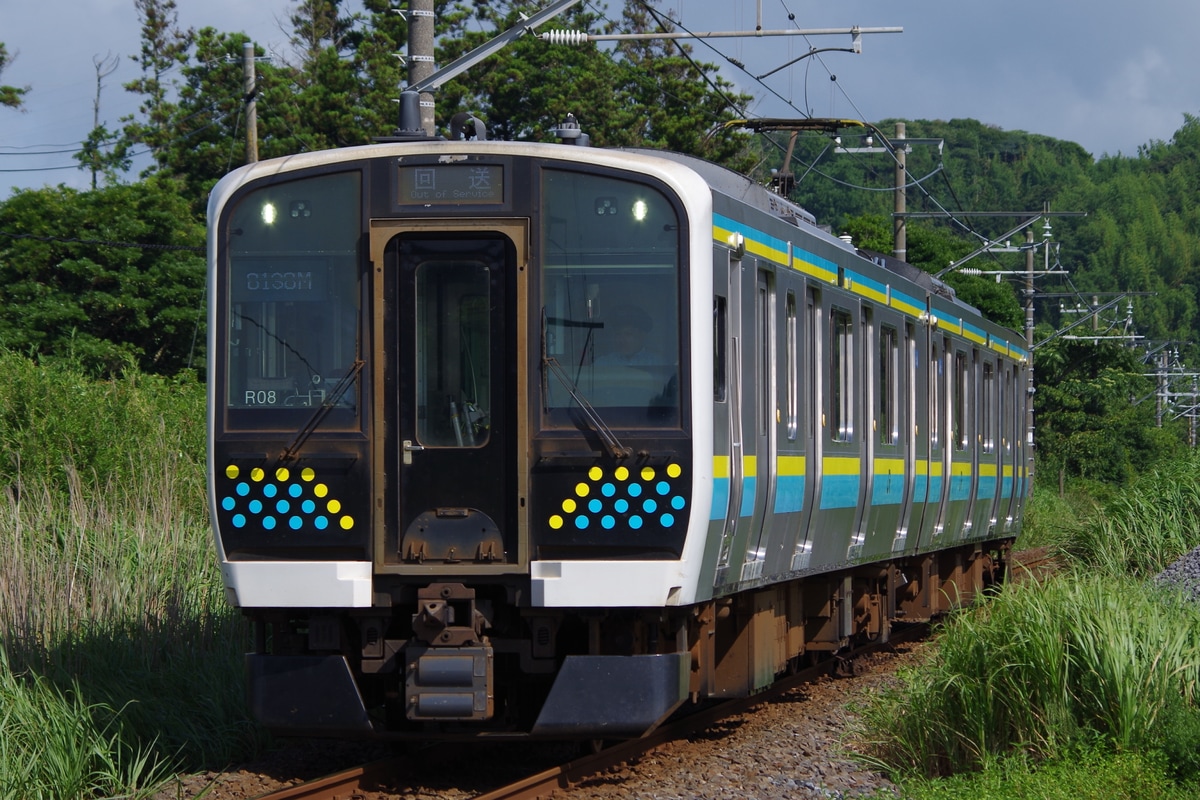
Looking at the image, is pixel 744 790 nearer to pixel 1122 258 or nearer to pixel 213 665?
pixel 213 665

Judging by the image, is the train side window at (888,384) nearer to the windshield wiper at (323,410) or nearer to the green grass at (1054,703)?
the green grass at (1054,703)

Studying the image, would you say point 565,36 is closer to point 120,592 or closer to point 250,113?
point 120,592

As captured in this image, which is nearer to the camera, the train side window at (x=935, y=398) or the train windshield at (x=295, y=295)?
the train windshield at (x=295, y=295)

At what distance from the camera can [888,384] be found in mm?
12164

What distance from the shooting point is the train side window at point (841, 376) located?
10570 millimetres

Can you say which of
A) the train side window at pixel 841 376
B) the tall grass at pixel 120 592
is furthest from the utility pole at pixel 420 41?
the tall grass at pixel 120 592

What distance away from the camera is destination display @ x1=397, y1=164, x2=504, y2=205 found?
7793 millimetres

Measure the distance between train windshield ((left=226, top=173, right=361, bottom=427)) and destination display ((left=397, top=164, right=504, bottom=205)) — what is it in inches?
9.9

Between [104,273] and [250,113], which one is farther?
[104,273]

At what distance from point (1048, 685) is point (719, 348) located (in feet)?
7.19

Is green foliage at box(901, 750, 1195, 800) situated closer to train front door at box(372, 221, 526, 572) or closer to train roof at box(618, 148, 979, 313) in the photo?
train front door at box(372, 221, 526, 572)

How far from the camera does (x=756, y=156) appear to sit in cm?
4188

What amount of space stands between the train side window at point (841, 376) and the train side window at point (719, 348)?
2.44 metres

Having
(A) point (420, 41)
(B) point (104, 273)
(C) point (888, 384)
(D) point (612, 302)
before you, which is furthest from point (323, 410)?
(B) point (104, 273)
